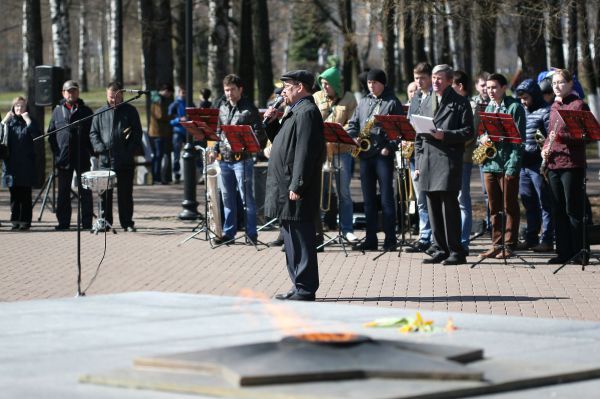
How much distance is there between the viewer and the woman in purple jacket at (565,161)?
45.7 ft

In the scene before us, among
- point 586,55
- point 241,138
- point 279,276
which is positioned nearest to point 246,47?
point 586,55

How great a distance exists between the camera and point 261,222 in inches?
778

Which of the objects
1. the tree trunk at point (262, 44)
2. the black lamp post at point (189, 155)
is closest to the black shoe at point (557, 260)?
the black lamp post at point (189, 155)

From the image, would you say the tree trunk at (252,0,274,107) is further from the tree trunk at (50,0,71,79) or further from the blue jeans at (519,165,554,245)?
the blue jeans at (519,165,554,245)

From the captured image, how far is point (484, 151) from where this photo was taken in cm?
1519

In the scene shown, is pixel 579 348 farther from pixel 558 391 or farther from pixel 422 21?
pixel 422 21

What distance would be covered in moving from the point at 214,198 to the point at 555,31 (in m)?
10.2

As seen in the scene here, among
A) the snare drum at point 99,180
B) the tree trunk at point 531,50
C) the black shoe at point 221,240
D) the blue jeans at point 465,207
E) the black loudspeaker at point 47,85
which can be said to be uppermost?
the tree trunk at point 531,50

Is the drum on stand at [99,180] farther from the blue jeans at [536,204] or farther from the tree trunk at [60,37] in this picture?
the tree trunk at [60,37]

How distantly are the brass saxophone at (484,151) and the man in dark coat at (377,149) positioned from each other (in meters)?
1.15

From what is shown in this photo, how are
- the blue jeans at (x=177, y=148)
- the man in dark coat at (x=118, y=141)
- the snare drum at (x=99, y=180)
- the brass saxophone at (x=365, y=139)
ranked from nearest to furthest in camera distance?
the brass saxophone at (x=365, y=139) → the snare drum at (x=99, y=180) → the man in dark coat at (x=118, y=141) → the blue jeans at (x=177, y=148)

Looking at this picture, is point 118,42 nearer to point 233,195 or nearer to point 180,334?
point 233,195

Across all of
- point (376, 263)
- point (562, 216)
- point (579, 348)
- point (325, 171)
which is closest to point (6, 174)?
point (325, 171)

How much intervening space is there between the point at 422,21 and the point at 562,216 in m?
11.8
